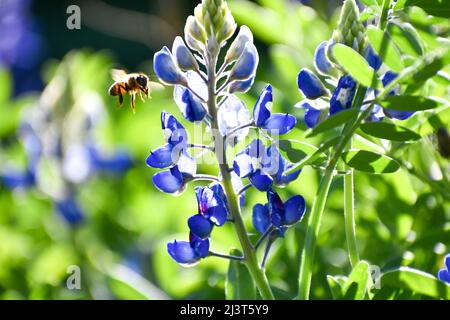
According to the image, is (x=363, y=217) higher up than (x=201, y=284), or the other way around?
(x=363, y=217)

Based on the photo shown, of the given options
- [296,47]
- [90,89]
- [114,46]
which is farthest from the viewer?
[114,46]

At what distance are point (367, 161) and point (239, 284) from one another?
24cm

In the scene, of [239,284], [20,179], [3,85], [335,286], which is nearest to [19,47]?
[3,85]

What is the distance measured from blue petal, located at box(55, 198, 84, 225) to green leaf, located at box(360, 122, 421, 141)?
89 cm

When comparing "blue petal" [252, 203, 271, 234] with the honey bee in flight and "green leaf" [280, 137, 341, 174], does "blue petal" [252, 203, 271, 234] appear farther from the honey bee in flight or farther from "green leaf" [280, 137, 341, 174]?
the honey bee in flight

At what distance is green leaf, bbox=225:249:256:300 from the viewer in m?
0.98

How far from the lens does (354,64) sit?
780 mm

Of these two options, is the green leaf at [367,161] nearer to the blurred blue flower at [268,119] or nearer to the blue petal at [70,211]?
the blurred blue flower at [268,119]

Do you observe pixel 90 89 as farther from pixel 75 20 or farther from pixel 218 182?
pixel 218 182

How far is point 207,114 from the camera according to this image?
84 cm

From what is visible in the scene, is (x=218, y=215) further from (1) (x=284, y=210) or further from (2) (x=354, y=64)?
(2) (x=354, y=64)

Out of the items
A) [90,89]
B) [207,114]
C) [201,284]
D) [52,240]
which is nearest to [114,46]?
[90,89]

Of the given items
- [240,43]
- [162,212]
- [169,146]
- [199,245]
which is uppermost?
[240,43]

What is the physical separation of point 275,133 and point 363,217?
401 millimetres
